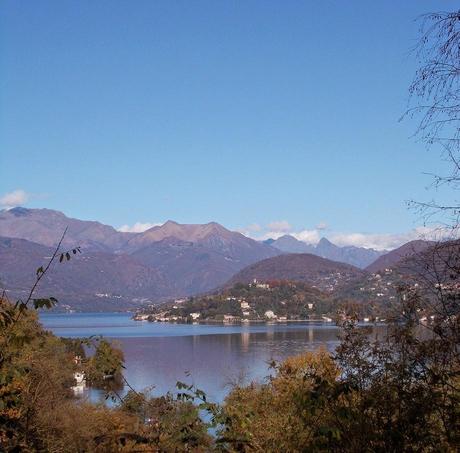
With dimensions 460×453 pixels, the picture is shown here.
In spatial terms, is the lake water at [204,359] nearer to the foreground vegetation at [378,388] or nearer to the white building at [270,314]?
the foreground vegetation at [378,388]

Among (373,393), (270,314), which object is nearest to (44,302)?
(373,393)

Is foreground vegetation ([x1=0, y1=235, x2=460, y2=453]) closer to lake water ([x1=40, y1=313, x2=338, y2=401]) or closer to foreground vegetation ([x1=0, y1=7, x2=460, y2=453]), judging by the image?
foreground vegetation ([x1=0, y1=7, x2=460, y2=453])

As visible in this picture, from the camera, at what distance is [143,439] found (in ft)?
6.86

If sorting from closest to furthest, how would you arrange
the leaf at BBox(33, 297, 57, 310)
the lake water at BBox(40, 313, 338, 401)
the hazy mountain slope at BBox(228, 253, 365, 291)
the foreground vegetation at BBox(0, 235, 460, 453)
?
the leaf at BBox(33, 297, 57, 310) → the foreground vegetation at BBox(0, 235, 460, 453) → the lake water at BBox(40, 313, 338, 401) → the hazy mountain slope at BBox(228, 253, 365, 291)

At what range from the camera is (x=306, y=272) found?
17862cm

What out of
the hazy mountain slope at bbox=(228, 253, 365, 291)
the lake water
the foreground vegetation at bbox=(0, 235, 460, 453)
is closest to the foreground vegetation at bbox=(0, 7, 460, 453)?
the foreground vegetation at bbox=(0, 235, 460, 453)

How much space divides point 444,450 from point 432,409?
5.5 inches

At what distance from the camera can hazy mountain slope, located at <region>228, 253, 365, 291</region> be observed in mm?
161925

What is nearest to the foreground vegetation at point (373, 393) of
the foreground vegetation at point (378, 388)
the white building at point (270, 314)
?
the foreground vegetation at point (378, 388)

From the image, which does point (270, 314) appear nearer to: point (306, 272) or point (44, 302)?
point (306, 272)

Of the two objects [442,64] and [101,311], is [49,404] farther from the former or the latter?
[101,311]

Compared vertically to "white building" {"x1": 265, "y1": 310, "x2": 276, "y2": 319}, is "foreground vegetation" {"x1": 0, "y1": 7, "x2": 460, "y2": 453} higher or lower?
higher

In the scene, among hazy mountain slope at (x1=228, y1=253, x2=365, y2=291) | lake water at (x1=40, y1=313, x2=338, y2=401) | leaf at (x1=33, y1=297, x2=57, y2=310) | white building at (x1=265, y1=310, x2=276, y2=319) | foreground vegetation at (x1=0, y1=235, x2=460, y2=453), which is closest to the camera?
leaf at (x1=33, y1=297, x2=57, y2=310)

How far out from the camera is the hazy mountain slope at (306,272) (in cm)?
16193
